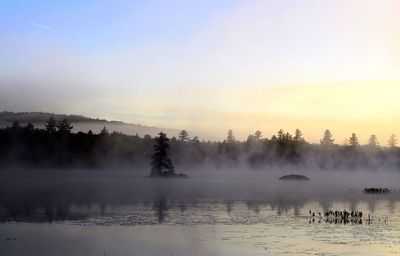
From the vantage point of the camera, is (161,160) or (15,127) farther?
(15,127)

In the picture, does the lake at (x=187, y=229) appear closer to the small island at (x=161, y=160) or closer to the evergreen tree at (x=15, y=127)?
the small island at (x=161, y=160)

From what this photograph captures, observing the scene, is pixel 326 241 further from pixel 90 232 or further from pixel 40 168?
pixel 40 168

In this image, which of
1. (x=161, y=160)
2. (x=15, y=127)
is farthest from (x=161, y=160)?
(x=15, y=127)

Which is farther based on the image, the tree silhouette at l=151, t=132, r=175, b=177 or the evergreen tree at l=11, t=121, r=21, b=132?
the evergreen tree at l=11, t=121, r=21, b=132

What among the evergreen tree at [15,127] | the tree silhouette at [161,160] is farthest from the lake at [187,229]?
the evergreen tree at [15,127]

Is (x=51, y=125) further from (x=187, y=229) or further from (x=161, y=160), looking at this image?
(x=187, y=229)

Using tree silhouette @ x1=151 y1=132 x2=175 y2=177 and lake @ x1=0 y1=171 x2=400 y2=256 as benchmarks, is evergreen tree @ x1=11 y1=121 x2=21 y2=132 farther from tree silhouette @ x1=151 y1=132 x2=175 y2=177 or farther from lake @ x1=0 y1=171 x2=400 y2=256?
lake @ x1=0 y1=171 x2=400 y2=256

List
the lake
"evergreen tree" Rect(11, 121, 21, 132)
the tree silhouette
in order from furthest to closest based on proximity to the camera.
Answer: "evergreen tree" Rect(11, 121, 21, 132)
the tree silhouette
the lake

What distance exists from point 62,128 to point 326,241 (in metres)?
150

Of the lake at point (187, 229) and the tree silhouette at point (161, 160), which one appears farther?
the tree silhouette at point (161, 160)

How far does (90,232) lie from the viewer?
32156 millimetres

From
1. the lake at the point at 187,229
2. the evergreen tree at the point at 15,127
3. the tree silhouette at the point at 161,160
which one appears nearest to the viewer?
the lake at the point at 187,229

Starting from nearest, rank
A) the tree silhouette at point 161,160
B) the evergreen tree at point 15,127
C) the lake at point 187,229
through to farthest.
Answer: the lake at point 187,229, the tree silhouette at point 161,160, the evergreen tree at point 15,127

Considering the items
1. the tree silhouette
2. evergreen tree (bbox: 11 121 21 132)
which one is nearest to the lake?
the tree silhouette
